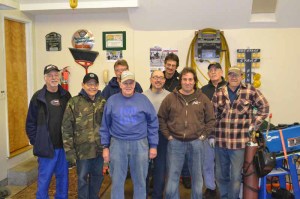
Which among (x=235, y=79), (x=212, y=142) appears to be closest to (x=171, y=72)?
(x=235, y=79)

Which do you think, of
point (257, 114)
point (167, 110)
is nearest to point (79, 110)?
point (167, 110)

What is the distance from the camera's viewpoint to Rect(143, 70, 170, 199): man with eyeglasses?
120 inches

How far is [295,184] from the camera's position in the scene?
9.90ft

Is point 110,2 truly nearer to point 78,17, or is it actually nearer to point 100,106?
point 78,17

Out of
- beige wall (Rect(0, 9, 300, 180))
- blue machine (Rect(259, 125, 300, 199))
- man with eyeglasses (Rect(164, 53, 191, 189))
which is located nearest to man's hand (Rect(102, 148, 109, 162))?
man with eyeglasses (Rect(164, 53, 191, 189))

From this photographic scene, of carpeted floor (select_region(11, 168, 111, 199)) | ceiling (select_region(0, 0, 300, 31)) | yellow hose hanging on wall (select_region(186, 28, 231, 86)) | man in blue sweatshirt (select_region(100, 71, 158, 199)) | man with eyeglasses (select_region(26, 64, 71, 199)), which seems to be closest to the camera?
man in blue sweatshirt (select_region(100, 71, 158, 199))

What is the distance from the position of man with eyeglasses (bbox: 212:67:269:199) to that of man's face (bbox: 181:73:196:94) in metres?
0.35

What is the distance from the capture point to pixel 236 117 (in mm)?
2938

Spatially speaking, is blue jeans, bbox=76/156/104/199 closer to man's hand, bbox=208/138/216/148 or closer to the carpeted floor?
the carpeted floor

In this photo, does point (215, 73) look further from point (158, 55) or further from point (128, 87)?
point (158, 55)

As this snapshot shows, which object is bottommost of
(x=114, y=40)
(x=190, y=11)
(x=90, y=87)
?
(x=90, y=87)

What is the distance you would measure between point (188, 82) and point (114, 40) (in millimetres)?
2325

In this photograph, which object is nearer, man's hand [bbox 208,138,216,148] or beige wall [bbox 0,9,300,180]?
man's hand [bbox 208,138,216,148]

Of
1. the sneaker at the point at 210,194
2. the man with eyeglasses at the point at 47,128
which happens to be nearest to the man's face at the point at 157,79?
the man with eyeglasses at the point at 47,128
